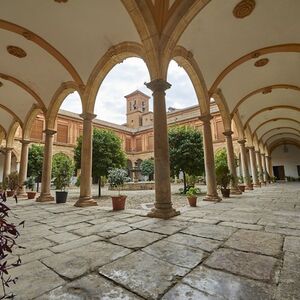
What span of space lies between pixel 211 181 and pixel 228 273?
18.1ft

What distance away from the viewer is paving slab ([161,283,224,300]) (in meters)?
1.50

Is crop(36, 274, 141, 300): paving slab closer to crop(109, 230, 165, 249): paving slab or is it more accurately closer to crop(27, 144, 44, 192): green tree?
crop(109, 230, 165, 249): paving slab

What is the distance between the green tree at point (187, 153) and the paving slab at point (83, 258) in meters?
8.67

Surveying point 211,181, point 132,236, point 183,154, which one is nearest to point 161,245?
point 132,236

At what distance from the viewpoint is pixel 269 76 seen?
9.35m

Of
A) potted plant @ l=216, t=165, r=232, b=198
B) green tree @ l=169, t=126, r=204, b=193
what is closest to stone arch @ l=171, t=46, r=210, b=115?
potted plant @ l=216, t=165, r=232, b=198

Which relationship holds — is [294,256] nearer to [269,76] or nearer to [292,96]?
[269,76]

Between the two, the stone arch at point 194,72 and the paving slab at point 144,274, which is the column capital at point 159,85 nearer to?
the stone arch at point 194,72

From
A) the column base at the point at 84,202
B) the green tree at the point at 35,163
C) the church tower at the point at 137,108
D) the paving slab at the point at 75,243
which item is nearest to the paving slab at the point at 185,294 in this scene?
the paving slab at the point at 75,243

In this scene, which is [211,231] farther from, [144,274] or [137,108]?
[137,108]

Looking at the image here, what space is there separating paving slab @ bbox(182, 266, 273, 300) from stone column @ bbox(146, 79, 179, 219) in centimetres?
254

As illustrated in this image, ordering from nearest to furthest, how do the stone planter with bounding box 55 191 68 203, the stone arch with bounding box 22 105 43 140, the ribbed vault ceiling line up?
1. the ribbed vault ceiling
2. the stone planter with bounding box 55 191 68 203
3. the stone arch with bounding box 22 105 43 140

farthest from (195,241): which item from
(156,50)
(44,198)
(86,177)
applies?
(44,198)

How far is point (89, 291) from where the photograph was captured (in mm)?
1615
